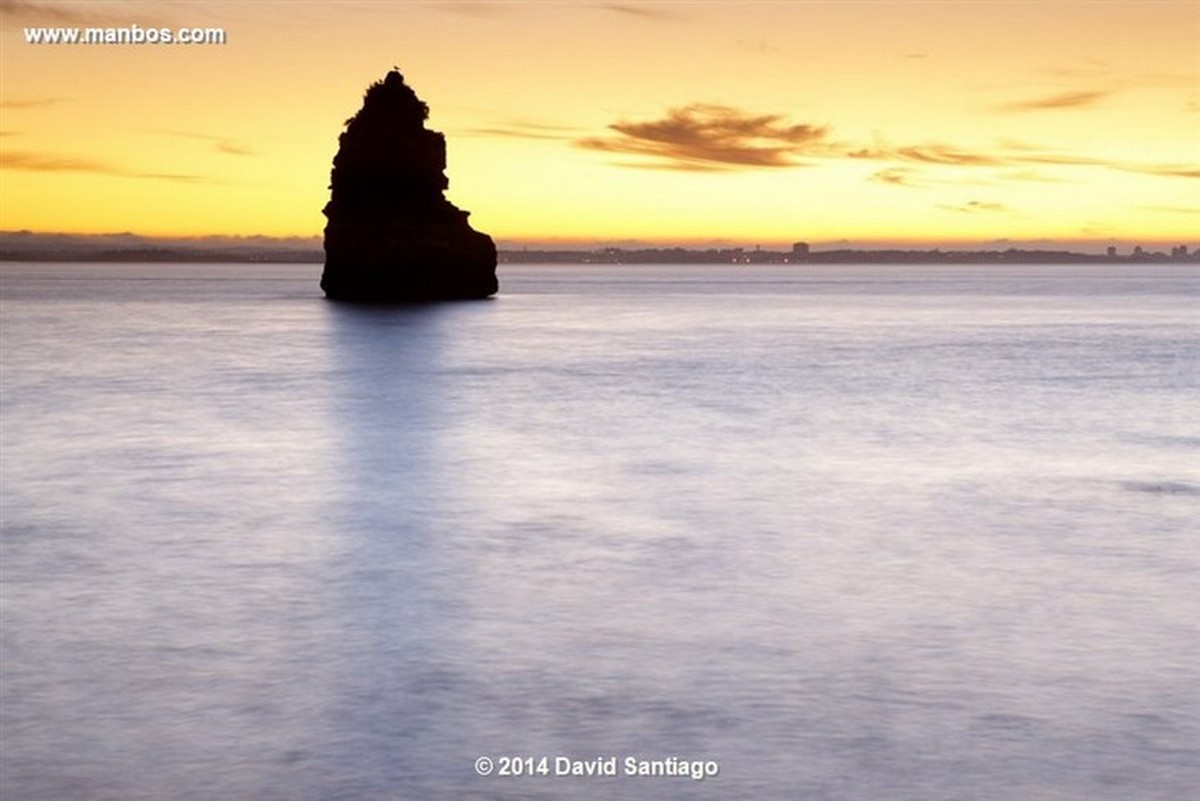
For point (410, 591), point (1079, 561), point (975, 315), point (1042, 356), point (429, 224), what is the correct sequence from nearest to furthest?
point (410, 591), point (1079, 561), point (1042, 356), point (429, 224), point (975, 315)

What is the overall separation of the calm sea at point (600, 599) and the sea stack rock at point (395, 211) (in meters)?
44.0

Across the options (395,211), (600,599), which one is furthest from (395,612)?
(395,211)

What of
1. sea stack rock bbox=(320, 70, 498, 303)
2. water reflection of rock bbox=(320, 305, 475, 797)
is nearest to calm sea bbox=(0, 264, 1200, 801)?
water reflection of rock bbox=(320, 305, 475, 797)

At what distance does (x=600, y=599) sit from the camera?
11.8 m

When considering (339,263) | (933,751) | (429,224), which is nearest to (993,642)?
(933,751)

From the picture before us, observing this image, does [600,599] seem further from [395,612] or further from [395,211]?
[395,211]

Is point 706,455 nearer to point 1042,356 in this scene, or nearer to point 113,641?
point 113,641

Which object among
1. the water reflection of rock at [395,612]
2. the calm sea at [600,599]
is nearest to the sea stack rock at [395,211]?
the calm sea at [600,599]

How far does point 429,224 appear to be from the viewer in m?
74.3

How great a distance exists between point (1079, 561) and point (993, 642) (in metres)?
3.65

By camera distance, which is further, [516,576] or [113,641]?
[516,576]

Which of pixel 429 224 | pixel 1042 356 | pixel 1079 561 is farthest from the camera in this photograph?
pixel 429 224

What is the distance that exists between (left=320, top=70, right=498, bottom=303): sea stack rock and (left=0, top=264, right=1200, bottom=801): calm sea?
44.0 metres

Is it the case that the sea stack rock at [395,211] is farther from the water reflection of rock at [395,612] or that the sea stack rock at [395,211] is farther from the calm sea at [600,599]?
the water reflection of rock at [395,612]
